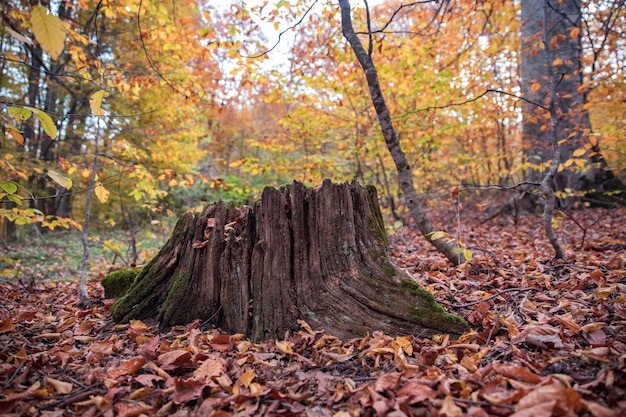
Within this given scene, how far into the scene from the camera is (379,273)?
284 cm

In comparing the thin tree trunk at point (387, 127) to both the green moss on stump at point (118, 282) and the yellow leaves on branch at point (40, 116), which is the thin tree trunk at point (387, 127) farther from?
the green moss on stump at point (118, 282)

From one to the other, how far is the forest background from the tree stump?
109 centimetres

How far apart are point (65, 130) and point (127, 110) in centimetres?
292

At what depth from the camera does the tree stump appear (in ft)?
8.92

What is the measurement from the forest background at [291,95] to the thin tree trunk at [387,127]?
1.30 feet

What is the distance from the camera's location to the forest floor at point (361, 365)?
1763mm

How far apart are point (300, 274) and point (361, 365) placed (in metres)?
0.87

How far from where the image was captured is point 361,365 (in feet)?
7.55

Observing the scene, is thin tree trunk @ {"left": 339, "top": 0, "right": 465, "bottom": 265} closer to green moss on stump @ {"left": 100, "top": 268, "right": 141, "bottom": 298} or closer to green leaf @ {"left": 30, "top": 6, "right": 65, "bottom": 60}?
green leaf @ {"left": 30, "top": 6, "right": 65, "bottom": 60}

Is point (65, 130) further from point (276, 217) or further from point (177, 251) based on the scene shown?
point (276, 217)

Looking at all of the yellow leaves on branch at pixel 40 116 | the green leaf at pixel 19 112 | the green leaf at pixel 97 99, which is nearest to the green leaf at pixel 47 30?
the yellow leaves on branch at pixel 40 116

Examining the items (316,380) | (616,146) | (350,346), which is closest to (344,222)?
(350,346)

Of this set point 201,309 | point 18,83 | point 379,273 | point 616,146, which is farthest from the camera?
point 18,83

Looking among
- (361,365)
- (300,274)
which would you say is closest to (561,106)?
(300,274)
